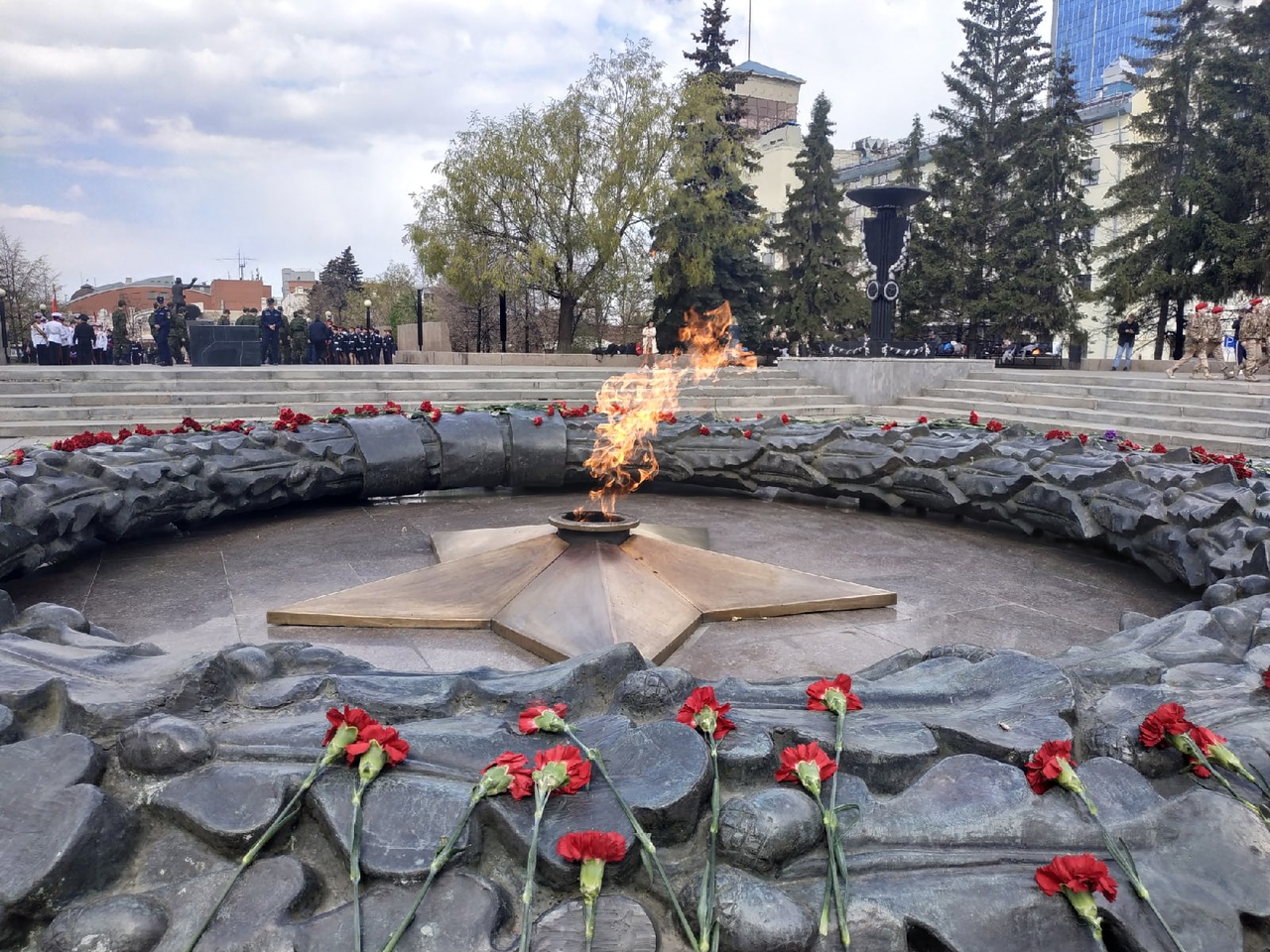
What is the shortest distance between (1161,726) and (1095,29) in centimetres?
8120

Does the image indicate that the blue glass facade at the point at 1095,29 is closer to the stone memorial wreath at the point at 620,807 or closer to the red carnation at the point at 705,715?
the stone memorial wreath at the point at 620,807

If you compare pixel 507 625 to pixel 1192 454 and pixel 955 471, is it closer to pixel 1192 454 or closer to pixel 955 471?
pixel 955 471

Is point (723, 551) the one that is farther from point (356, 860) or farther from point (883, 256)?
point (883, 256)

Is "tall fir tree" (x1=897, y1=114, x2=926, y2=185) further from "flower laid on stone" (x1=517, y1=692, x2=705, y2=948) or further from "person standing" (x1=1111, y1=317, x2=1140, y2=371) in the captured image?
"flower laid on stone" (x1=517, y1=692, x2=705, y2=948)

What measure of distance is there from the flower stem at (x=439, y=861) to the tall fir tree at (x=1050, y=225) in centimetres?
2649

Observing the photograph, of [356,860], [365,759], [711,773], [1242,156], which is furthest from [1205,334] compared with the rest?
[356,860]

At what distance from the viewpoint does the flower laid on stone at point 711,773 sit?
1328 mm

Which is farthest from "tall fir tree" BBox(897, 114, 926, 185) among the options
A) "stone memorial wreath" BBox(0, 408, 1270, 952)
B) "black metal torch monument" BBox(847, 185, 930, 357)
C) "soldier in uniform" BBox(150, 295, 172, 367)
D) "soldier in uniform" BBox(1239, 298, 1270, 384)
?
"stone memorial wreath" BBox(0, 408, 1270, 952)

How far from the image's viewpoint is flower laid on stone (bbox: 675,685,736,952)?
52.3 inches

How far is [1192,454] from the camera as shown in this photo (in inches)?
220

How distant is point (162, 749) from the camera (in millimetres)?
1560

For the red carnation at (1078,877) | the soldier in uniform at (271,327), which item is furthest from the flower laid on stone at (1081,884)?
the soldier in uniform at (271,327)

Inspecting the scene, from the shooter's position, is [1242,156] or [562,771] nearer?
[562,771]

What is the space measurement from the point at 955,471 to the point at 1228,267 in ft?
65.3
